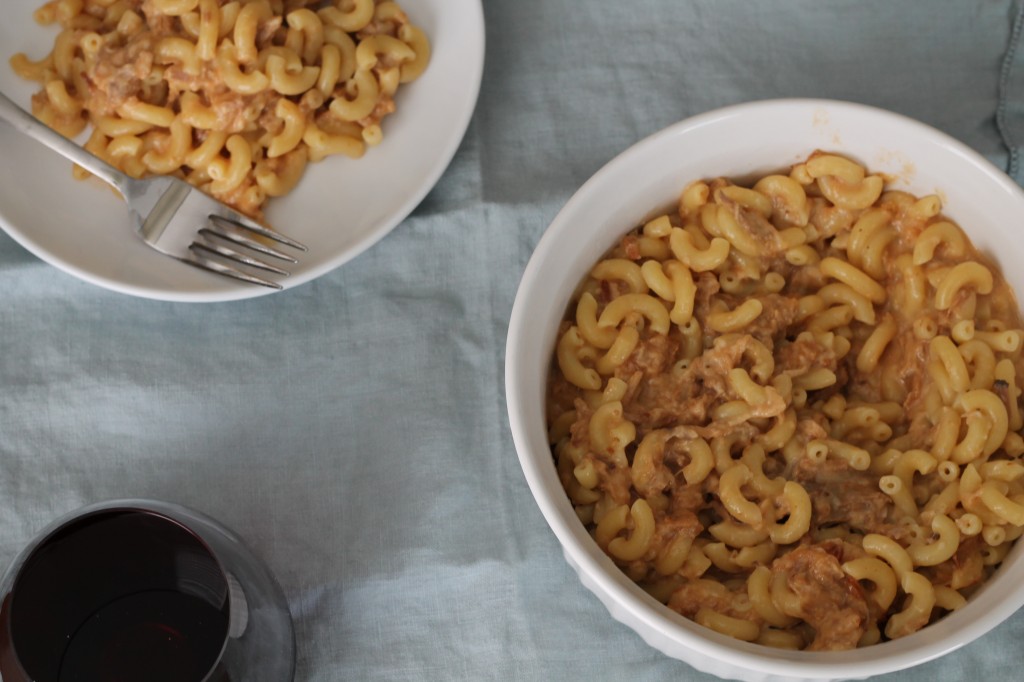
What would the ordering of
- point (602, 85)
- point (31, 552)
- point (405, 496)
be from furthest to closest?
1. point (602, 85)
2. point (405, 496)
3. point (31, 552)

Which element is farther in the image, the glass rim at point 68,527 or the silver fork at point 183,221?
the silver fork at point 183,221

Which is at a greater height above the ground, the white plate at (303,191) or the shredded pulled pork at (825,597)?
the white plate at (303,191)

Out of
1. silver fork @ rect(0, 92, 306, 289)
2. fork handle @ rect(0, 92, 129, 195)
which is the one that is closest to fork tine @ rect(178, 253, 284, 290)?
silver fork @ rect(0, 92, 306, 289)

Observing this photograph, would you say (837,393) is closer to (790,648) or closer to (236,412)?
(790,648)

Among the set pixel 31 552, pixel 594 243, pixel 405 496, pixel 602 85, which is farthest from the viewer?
pixel 602 85

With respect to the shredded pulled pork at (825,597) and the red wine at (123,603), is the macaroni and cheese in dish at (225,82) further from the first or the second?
the shredded pulled pork at (825,597)

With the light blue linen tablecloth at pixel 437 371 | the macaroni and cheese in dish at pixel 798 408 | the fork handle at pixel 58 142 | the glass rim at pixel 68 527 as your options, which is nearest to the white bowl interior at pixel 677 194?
the macaroni and cheese in dish at pixel 798 408

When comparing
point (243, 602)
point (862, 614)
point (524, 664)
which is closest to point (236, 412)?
point (243, 602)

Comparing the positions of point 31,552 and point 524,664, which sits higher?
point 31,552
